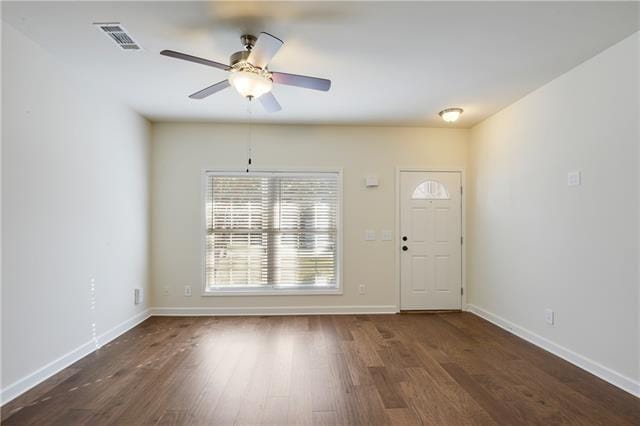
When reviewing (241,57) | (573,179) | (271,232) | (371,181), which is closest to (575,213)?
(573,179)

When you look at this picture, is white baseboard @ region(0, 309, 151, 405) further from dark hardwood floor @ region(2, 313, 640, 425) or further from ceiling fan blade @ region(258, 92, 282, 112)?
ceiling fan blade @ region(258, 92, 282, 112)

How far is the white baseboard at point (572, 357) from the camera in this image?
8.17 ft

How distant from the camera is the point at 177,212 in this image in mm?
4582

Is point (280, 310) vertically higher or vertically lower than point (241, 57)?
lower

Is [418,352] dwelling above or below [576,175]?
below

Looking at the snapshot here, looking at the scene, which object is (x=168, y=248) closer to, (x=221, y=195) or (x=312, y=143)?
(x=221, y=195)

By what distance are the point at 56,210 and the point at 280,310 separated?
9.12 ft

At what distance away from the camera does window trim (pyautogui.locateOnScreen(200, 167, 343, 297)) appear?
15.0ft

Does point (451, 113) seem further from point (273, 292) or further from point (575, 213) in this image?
point (273, 292)

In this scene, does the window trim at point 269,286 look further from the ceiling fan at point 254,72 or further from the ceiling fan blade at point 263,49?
the ceiling fan blade at point 263,49

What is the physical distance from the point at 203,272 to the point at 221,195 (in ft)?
3.50

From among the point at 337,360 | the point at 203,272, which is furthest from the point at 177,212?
the point at 337,360

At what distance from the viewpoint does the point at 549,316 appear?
3273mm

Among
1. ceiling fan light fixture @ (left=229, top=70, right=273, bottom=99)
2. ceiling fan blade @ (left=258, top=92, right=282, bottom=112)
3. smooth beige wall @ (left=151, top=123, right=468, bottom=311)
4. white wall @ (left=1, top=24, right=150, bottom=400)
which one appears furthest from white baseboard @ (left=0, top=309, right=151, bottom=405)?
ceiling fan blade @ (left=258, top=92, right=282, bottom=112)
